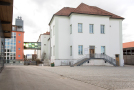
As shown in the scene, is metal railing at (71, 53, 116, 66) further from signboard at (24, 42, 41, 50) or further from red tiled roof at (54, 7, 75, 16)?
signboard at (24, 42, 41, 50)

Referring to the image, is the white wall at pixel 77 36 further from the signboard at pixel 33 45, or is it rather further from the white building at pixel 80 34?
the signboard at pixel 33 45

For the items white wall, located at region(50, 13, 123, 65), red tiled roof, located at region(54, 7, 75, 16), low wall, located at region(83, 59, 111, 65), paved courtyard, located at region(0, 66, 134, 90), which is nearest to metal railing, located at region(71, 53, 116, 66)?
low wall, located at region(83, 59, 111, 65)

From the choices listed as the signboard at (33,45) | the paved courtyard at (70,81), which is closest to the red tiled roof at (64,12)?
the paved courtyard at (70,81)

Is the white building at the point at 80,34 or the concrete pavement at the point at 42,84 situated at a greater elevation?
the white building at the point at 80,34

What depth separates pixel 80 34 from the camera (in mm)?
32219

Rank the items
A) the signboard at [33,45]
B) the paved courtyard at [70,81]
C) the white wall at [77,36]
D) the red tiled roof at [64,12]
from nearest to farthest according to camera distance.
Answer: the paved courtyard at [70,81]
the white wall at [77,36]
the red tiled roof at [64,12]
the signboard at [33,45]

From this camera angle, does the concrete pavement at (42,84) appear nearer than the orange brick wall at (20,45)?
Yes

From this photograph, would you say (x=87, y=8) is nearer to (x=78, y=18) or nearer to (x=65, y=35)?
(x=78, y=18)

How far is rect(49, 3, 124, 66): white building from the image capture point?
3203 centimetres

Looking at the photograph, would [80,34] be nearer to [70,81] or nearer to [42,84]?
[70,81]

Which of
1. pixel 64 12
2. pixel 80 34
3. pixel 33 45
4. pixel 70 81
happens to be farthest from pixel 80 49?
pixel 33 45

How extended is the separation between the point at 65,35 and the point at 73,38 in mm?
2710

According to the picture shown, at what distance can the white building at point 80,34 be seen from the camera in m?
32.0

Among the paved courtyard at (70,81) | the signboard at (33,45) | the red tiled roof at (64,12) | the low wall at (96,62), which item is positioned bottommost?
the low wall at (96,62)
